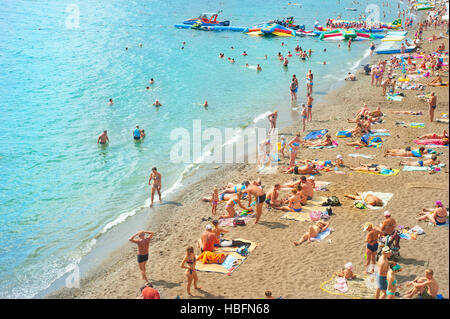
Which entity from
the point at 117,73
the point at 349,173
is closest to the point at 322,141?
the point at 349,173

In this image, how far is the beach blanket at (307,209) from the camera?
37.8 feet

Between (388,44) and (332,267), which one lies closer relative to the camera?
(332,267)

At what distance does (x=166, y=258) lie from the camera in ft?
35.2

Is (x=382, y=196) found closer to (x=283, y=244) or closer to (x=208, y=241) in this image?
(x=283, y=244)

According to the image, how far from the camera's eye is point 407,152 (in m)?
14.8

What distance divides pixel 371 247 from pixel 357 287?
97 centimetres

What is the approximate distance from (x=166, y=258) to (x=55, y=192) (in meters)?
7.10

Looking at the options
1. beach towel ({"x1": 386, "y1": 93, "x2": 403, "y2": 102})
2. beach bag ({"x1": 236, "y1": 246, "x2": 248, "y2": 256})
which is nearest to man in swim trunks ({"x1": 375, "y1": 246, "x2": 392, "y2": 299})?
beach bag ({"x1": 236, "y1": 246, "x2": 248, "y2": 256})

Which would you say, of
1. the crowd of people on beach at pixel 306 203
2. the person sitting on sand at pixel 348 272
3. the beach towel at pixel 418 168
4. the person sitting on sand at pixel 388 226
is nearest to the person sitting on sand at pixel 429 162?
the crowd of people on beach at pixel 306 203

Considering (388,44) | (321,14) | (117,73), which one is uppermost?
(321,14)

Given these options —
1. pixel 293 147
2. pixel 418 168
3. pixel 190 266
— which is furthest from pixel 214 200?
pixel 418 168
